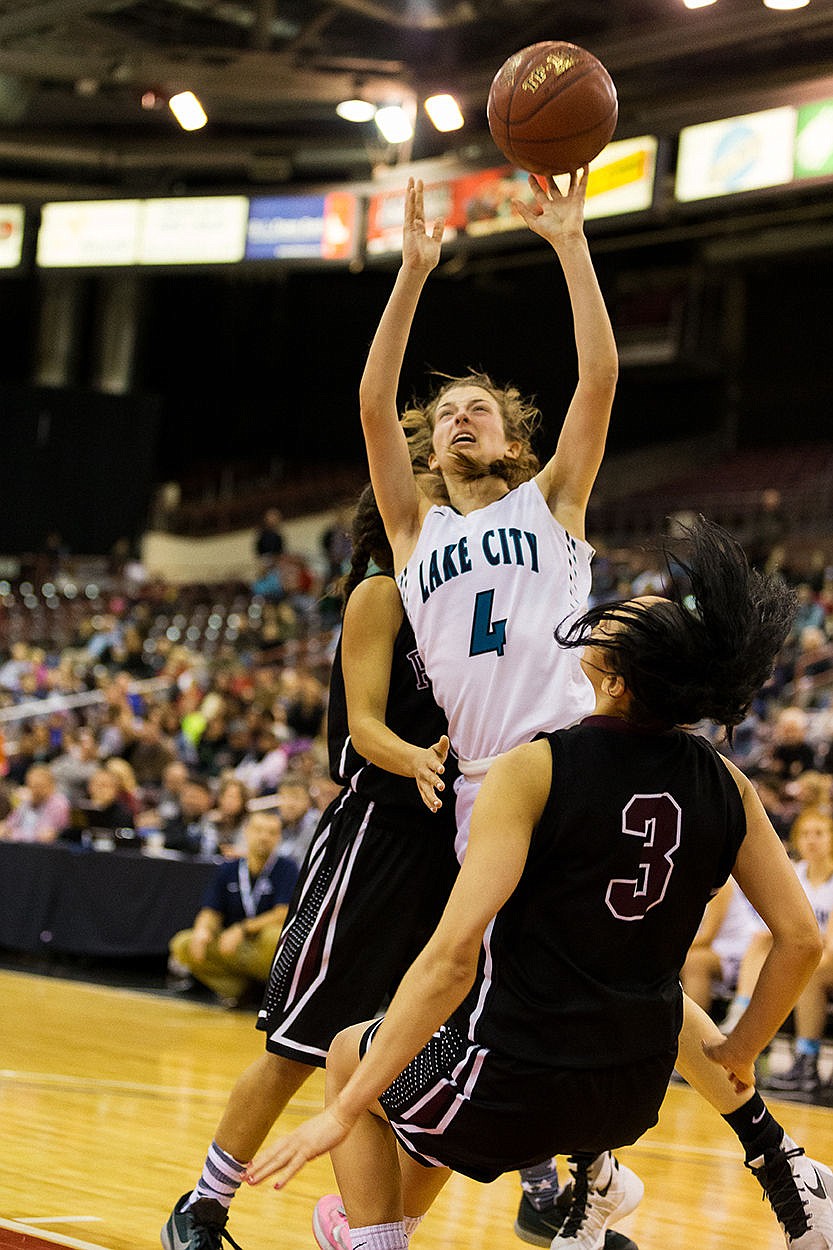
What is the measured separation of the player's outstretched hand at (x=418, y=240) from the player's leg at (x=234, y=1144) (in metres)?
1.65

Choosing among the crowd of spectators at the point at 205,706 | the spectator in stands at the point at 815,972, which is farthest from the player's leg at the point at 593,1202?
the crowd of spectators at the point at 205,706

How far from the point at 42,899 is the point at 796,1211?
7417 millimetres

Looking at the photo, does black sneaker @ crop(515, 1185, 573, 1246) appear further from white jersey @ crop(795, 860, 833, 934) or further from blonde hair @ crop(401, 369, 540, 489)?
white jersey @ crop(795, 860, 833, 934)

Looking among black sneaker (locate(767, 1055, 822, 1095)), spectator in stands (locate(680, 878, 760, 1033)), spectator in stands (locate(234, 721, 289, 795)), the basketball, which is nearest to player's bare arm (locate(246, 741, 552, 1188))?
the basketball

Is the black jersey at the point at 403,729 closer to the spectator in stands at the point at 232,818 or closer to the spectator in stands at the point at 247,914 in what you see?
the spectator in stands at the point at 247,914

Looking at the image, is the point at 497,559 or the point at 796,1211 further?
the point at 497,559

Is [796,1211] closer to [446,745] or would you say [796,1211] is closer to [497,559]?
[446,745]

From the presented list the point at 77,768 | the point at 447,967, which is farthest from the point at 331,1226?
the point at 77,768

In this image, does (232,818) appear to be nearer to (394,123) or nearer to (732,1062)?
(394,123)

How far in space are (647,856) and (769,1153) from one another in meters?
0.80

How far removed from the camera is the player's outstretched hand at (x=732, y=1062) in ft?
8.52

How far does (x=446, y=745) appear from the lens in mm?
2553

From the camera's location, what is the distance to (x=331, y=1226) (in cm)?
281

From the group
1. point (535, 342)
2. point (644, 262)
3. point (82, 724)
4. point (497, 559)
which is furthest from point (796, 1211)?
point (644, 262)
